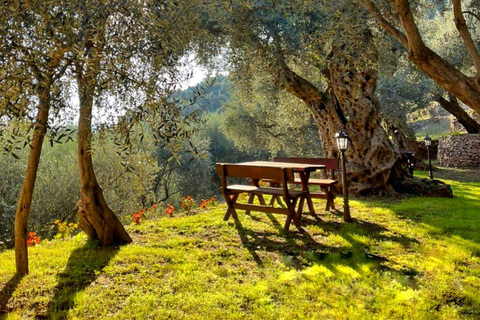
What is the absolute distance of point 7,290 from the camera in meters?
4.30

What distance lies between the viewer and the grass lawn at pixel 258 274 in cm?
397

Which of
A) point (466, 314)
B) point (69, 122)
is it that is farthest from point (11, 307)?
point (466, 314)

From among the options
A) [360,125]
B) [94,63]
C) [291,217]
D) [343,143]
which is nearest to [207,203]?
[291,217]

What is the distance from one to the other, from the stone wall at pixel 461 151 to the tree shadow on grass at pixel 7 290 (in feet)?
73.7

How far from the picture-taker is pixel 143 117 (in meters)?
4.16

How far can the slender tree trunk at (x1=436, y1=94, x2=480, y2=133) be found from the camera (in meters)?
21.8

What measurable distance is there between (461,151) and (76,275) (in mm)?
22089

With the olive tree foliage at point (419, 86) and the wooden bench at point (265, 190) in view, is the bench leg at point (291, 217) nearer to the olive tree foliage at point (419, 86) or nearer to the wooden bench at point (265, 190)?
the wooden bench at point (265, 190)

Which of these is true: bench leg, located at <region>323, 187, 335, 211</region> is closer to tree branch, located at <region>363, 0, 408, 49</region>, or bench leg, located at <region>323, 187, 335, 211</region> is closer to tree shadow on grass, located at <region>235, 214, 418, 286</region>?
tree shadow on grass, located at <region>235, 214, 418, 286</region>

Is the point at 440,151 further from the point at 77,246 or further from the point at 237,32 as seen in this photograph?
the point at 77,246

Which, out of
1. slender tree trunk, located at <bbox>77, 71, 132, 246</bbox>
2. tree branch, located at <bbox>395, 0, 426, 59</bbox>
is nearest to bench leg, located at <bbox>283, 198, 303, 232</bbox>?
slender tree trunk, located at <bbox>77, 71, 132, 246</bbox>

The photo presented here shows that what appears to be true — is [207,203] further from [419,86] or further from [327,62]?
[419,86]

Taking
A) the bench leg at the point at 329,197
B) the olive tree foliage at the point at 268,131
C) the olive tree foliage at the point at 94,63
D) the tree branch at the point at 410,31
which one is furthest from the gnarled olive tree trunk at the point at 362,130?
the olive tree foliage at the point at 268,131

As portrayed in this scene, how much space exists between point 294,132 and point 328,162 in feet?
42.1
